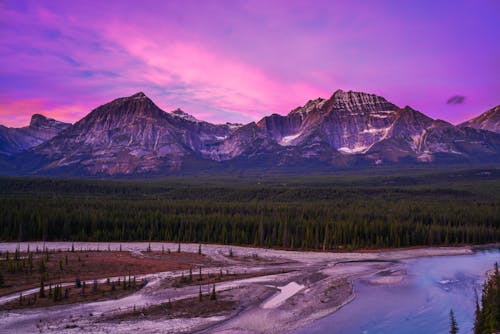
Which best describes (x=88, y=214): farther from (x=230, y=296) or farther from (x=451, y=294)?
(x=451, y=294)

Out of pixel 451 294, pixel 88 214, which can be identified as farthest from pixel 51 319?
pixel 88 214

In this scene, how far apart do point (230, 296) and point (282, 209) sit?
287 feet

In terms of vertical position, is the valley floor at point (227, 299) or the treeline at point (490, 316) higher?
the treeline at point (490, 316)

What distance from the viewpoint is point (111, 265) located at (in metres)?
77.8

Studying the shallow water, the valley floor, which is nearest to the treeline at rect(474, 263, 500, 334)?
the shallow water

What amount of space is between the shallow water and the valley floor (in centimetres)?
217

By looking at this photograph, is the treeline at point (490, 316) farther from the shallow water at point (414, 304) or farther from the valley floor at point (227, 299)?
the valley floor at point (227, 299)

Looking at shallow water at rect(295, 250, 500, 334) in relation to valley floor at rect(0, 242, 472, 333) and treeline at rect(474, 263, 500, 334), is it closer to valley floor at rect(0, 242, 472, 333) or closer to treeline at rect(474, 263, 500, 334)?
valley floor at rect(0, 242, 472, 333)

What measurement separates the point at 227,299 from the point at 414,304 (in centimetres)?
2223

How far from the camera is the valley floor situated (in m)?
46.4

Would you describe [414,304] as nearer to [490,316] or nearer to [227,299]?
[490,316]

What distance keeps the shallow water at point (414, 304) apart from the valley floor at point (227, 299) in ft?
7.12

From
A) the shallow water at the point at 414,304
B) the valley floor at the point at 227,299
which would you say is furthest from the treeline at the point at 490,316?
the valley floor at the point at 227,299

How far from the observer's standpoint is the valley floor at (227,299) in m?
46.4
